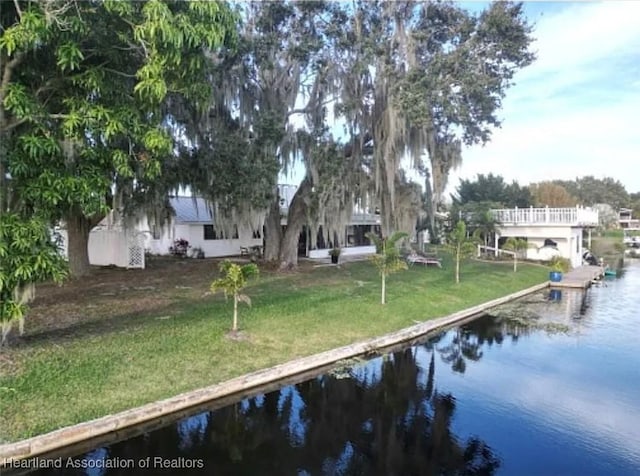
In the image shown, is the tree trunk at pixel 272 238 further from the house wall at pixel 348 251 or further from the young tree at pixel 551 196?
the young tree at pixel 551 196

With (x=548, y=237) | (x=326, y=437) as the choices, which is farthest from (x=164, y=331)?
(x=548, y=237)

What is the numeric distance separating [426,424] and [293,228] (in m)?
12.0

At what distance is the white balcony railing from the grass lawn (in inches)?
441

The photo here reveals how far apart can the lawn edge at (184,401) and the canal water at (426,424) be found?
0.32 metres

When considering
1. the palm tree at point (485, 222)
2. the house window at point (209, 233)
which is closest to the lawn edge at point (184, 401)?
the house window at point (209, 233)

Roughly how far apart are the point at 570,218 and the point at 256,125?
61.7ft

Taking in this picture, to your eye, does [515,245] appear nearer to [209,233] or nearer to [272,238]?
[272,238]

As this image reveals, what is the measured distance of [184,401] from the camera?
21.3 ft

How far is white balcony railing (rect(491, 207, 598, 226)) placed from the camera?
990 inches

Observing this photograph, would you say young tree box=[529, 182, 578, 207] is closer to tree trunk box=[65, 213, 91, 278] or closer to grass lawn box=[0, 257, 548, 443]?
grass lawn box=[0, 257, 548, 443]

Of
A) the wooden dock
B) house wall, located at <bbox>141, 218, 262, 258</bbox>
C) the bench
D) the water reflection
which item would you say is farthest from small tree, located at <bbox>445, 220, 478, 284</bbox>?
the water reflection

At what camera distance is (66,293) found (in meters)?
11.8

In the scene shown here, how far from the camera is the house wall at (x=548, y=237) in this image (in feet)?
83.9

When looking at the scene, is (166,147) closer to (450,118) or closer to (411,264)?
(450,118)
